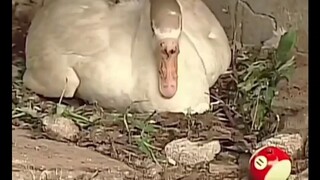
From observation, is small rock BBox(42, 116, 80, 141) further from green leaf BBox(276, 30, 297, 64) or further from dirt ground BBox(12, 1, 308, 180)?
green leaf BBox(276, 30, 297, 64)

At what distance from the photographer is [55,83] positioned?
45.0 inches

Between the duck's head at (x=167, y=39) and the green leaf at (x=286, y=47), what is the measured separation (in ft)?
0.51

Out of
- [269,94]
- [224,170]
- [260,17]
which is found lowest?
[224,170]

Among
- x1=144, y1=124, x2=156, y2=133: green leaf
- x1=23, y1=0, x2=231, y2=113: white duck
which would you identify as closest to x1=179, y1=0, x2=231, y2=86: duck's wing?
x1=23, y1=0, x2=231, y2=113: white duck

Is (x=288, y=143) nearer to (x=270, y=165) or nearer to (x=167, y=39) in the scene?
(x=270, y=165)

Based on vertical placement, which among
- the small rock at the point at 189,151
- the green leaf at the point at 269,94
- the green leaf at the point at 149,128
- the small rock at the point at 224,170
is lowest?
the small rock at the point at 224,170

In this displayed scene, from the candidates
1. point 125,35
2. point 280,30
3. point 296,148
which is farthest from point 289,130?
point 125,35

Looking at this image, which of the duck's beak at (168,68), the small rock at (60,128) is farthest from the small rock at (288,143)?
the small rock at (60,128)

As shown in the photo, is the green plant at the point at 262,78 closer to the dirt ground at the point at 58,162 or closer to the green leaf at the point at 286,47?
the green leaf at the point at 286,47

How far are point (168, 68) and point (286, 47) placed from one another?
0.59 feet

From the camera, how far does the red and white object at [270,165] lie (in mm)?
1111

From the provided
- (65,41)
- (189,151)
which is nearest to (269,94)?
(189,151)

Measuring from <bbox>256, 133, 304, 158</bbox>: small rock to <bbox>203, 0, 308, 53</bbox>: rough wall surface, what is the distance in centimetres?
12

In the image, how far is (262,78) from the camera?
1195 millimetres
